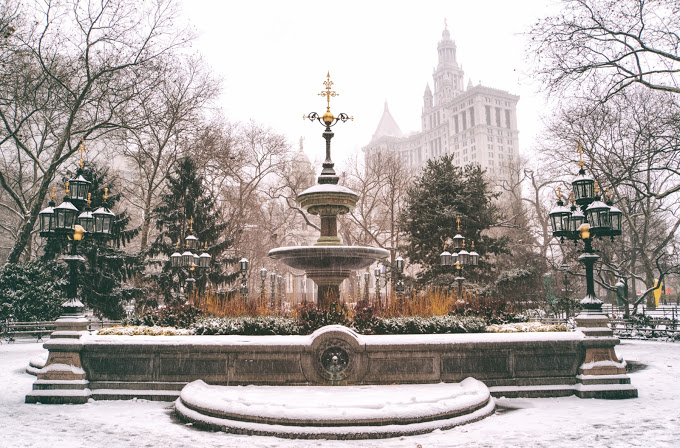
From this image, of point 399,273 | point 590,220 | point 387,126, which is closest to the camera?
point 590,220

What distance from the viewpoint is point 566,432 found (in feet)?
21.5

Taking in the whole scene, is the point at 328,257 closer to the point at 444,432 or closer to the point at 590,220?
the point at 444,432

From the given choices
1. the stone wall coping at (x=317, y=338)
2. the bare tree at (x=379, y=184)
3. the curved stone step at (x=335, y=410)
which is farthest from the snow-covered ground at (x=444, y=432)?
the bare tree at (x=379, y=184)

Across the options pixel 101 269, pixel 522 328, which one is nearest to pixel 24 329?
pixel 101 269

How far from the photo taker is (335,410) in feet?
21.9

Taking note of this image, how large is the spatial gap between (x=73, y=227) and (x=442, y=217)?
850 inches

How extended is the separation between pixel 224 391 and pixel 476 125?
117 meters

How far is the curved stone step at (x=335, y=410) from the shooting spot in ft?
21.3

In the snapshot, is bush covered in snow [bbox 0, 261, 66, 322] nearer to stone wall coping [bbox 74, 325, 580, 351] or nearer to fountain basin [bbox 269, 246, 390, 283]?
stone wall coping [bbox 74, 325, 580, 351]

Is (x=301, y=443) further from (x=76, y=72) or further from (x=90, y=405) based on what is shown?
(x=76, y=72)

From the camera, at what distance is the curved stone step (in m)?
6.50

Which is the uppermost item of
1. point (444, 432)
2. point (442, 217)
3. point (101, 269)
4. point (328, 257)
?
point (442, 217)

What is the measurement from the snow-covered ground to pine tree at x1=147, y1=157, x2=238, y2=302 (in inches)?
657

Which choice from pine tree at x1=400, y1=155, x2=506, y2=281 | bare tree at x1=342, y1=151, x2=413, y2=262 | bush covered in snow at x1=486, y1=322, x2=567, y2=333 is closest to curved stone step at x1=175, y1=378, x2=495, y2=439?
bush covered in snow at x1=486, y1=322, x2=567, y2=333
